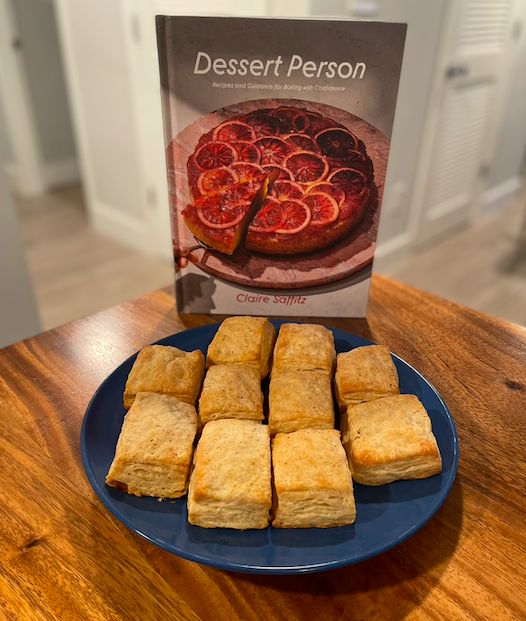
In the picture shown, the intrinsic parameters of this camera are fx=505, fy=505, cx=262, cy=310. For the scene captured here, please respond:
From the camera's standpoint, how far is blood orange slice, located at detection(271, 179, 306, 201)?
80 centimetres

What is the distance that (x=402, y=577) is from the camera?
523 millimetres

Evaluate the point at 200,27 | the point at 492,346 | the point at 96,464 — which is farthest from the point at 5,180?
the point at 492,346

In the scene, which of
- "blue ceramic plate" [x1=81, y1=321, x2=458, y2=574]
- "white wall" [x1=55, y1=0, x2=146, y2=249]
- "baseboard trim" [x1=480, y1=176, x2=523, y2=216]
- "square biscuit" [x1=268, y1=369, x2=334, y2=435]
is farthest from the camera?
"baseboard trim" [x1=480, y1=176, x2=523, y2=216]

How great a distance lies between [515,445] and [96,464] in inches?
21.0

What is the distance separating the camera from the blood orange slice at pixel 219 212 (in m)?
0.81

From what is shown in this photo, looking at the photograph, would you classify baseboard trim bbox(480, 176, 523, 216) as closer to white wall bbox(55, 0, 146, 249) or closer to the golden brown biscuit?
white wall bbox(55, 0, 146, 249)

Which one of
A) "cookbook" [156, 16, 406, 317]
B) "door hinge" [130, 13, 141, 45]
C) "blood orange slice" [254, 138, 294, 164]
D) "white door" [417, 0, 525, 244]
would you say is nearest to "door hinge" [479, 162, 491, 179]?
"white door" [417, 0, 525, 244]

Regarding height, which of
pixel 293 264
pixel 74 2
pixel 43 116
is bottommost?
pixel 43 116

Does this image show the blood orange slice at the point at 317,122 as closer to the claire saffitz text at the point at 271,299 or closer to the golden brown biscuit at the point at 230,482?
the claire saffitz text at the point at 271,299

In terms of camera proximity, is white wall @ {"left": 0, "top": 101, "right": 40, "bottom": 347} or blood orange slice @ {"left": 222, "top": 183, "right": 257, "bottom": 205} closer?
blood orange slice @ {"left": 222, "top": 183, "right": 257, "bottom": 205}

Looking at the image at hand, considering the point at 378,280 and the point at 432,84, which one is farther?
the point at 432,84

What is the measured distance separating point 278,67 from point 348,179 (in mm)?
195

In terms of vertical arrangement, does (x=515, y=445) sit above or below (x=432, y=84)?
below

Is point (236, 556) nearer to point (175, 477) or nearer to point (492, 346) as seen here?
point (175, 477)
